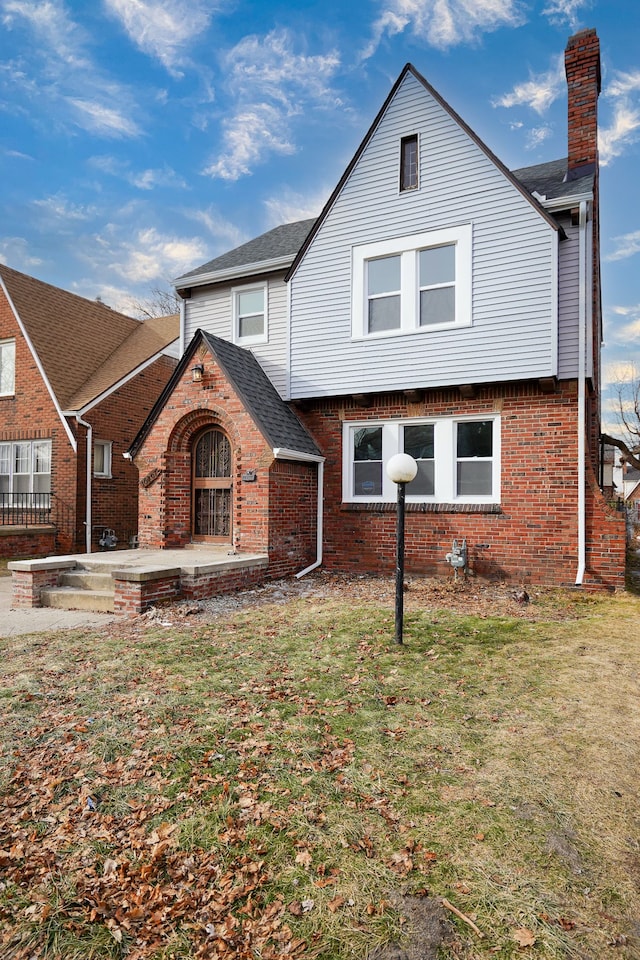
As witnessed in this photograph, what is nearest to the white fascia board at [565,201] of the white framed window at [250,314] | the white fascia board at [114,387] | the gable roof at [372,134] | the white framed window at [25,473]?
the gable roof at [372,134]

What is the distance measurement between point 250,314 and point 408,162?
4690 millimetres

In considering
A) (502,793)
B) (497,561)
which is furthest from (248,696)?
(497,561)

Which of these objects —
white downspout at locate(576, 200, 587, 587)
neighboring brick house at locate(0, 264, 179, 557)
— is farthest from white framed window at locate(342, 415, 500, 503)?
neighboring brick house at locate(0, 264, 179, 557)

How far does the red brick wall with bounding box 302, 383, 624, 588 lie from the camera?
29.3ft

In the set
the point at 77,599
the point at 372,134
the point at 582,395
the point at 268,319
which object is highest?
the point at 372,134

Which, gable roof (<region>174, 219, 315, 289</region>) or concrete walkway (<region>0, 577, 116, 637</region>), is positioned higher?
gable roof (<region>174, 219, 315, 289</region>)

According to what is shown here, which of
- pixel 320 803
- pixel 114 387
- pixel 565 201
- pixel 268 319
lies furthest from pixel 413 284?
pixel 114 387

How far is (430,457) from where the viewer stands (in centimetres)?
1039

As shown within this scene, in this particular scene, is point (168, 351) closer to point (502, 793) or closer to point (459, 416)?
point (459, 416)

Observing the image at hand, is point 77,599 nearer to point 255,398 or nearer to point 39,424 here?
point 255,398

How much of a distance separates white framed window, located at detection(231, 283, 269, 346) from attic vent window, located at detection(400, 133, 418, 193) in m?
3.77

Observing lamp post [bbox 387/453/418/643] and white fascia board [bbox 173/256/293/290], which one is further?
white fascia board [bbox 173/256/293/290]

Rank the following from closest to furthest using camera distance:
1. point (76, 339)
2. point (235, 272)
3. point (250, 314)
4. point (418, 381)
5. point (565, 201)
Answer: point (565, 201) < point (418, 381) < point (235, 272) < point (250, 314) < point (76, 339)

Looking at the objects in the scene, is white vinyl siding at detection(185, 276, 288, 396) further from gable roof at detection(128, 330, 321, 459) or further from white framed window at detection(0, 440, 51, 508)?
white framed window at detection(0, 440, 51, 508)
